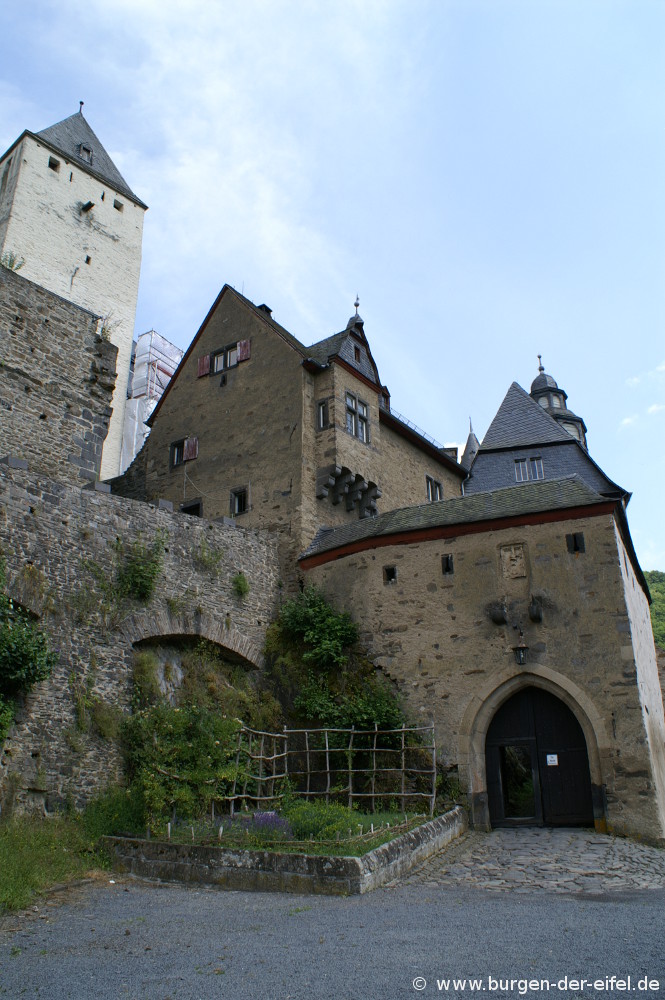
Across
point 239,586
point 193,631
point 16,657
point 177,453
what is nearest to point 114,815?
point 16,657

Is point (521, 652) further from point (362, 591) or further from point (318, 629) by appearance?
point (318, 629)

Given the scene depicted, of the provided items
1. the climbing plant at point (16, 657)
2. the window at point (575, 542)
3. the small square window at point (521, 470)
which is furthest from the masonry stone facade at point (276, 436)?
the climbing plant at point (16, 657)

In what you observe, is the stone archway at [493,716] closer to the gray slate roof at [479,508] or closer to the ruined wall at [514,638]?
the ruined wall at [514,638]

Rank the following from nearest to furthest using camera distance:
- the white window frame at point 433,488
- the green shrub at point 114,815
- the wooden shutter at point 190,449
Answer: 1. the green shrub at point 114,815
2. the wooden shutter at point 190,449
3. the white window frame at point 433,488

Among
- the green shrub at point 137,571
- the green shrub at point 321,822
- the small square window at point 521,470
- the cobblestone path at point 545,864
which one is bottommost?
the cobblestone path at point 545,864

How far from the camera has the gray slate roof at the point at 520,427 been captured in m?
28.3

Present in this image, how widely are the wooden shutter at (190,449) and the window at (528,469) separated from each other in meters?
11.7

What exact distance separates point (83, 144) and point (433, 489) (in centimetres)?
2774

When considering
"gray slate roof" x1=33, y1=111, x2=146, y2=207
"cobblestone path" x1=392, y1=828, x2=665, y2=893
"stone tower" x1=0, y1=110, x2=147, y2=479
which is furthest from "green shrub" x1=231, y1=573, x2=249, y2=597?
"gray slate roof" x1=33, y1=111, x2=146, y2=207

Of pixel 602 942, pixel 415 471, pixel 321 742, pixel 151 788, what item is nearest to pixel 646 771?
pixel 321 742

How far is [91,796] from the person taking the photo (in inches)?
467

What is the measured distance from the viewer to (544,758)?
47.0ft

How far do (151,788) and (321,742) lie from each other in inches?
166

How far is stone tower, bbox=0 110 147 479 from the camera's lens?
115 feet
